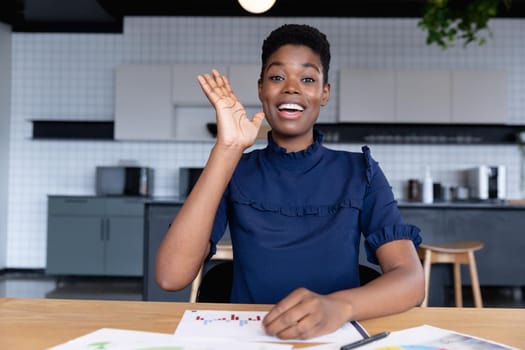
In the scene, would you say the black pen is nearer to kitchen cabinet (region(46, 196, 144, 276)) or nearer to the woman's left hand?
the woman's left hand

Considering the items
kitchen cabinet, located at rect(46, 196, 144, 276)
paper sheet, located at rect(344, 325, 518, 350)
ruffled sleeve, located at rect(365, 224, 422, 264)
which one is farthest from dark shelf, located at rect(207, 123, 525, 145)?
paper sheet, located at rect(344, 325, 518, 350)

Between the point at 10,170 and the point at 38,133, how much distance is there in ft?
1.71

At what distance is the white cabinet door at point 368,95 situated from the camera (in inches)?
201

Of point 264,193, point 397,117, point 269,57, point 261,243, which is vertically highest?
point 397,117

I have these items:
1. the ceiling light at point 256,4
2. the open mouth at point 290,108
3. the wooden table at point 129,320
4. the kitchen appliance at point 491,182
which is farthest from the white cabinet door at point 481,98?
the wooden table at point 129,320

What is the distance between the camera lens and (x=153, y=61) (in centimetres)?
544

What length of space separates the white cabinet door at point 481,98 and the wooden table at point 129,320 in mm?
4450

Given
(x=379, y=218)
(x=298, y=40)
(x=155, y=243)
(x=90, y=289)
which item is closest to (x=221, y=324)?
(x=379, y=218)

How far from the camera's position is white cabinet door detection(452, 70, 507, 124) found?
198 inches

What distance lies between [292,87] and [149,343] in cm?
64

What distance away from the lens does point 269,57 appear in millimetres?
1194

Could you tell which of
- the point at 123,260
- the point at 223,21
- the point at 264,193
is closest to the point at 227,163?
the point at 264,193

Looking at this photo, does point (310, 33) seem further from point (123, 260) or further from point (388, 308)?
point (123, 260)

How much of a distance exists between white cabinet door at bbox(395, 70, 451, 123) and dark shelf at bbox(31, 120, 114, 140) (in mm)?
3013
